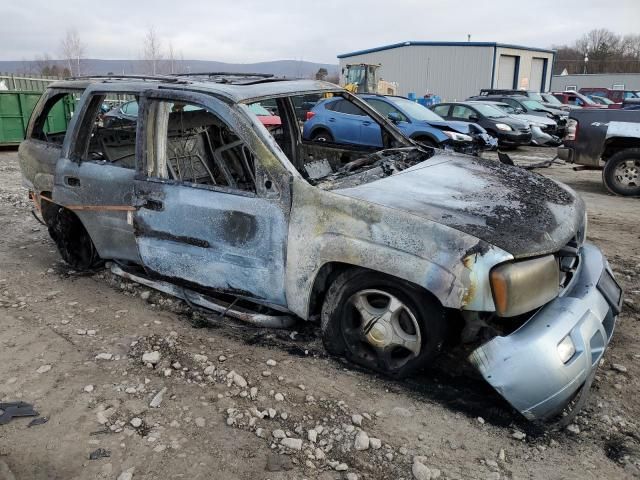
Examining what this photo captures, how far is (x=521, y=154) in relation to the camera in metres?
14.4

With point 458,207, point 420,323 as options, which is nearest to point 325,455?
point 420,323

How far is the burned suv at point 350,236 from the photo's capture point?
8.58 feet

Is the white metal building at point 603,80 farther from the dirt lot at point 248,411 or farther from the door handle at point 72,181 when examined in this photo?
the dirt lot at point 248,411

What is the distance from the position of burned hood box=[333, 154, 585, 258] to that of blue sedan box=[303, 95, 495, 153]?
285 inches

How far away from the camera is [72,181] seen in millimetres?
4191

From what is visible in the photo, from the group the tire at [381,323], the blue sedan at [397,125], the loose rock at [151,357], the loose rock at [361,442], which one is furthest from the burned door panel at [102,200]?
the blue sedan at [397,125]

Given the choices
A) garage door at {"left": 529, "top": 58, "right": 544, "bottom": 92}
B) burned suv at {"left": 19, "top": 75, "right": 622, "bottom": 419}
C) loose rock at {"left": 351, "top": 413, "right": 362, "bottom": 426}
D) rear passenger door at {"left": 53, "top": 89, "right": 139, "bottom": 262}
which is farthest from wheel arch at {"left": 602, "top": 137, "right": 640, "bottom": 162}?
garage door at {"left": 529, "top": 58, "right": 544, "bottom": 92}

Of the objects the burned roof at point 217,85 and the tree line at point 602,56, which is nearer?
the burned roof at point 217,85

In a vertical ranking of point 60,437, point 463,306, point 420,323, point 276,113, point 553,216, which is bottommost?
point 60,437

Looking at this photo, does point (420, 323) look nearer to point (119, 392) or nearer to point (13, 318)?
point (119, 392)

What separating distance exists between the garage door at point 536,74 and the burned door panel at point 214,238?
1604 inches

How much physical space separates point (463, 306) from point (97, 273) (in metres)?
3.45

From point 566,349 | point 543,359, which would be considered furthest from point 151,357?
point 566,349

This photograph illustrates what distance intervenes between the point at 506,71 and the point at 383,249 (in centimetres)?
3824
